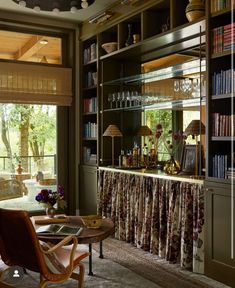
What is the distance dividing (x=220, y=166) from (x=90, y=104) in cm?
275

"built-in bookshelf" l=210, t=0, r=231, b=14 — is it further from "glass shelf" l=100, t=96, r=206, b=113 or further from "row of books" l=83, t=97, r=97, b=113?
"row of books" l=83, t=97, r=97, b=113

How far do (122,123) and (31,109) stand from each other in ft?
4.66

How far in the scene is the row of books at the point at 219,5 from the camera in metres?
3.30

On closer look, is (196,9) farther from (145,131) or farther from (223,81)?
(145,131)

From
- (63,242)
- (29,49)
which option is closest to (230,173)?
(63,242)

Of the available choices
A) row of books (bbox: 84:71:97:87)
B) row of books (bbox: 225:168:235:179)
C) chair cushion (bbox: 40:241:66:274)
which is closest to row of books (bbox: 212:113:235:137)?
row of books (bbox: 225:168:235:179)

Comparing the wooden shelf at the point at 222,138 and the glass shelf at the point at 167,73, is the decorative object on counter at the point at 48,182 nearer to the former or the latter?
the glass shelf at the point at 167,73

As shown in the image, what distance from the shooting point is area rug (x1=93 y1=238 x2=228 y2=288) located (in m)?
3.36

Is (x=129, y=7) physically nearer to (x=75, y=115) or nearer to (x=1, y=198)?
(x=75, y=115)

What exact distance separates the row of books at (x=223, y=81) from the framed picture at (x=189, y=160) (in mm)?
735

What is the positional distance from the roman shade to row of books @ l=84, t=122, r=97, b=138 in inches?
18.8

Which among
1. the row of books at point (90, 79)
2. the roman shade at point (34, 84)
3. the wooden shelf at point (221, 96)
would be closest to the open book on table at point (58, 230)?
the wooden shelf at point (221, 96)

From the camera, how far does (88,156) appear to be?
5.75 m

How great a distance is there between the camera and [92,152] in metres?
5.84
